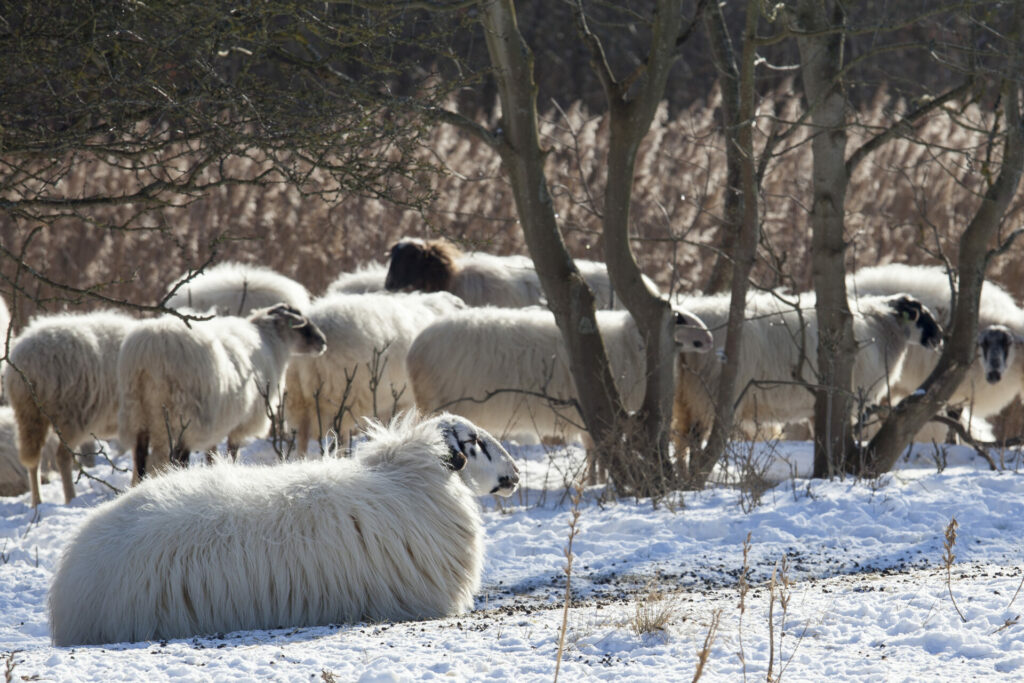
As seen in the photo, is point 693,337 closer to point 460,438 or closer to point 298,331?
point 298,331

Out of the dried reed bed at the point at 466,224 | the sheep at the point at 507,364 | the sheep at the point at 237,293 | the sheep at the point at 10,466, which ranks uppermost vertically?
the dried reed bed at the point at 466,224

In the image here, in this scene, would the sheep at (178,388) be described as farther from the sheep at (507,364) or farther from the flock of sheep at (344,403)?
the sheep at (507,364)

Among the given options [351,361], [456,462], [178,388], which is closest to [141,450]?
[178,388]

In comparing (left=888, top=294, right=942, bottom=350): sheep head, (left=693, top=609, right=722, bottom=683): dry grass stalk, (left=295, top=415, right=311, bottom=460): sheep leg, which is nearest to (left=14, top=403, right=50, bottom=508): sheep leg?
(left=295, top=415, right=311, bottom=460): sheep leg

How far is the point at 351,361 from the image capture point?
380 inches

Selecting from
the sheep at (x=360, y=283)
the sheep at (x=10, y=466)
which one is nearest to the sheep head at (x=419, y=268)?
the sheep at (x=360, y=283)

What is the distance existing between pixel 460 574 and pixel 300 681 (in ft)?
5.07

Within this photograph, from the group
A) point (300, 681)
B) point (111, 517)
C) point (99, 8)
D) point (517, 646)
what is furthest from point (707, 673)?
point (99, 8)

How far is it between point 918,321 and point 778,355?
1.37 metres

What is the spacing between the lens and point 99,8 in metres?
4.39

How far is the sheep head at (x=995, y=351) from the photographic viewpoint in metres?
9.96

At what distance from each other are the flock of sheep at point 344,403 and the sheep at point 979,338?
0.08 feet

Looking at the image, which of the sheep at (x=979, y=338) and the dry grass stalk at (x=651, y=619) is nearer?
the dry grass stalk at (x=651, y=619)

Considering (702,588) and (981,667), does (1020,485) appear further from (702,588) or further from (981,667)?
(981,667)
